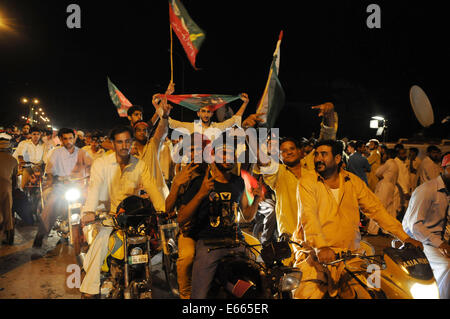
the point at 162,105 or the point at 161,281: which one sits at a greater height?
the point at 162,105

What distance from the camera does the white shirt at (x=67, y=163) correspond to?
6.96m

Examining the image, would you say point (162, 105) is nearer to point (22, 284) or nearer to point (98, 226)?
point (98, 226)

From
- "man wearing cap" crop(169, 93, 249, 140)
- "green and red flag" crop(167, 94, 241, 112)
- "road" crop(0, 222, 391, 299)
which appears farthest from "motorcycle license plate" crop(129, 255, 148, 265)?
"green and red flag" crop(167, 94, 241, 112)

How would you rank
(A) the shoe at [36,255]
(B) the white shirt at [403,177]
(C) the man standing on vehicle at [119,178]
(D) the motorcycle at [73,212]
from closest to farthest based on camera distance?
(C) the man standing on vehicle at [119,178], (D) the motorcycle at [73,212], (A) the shoe at [36,255], (B) the white shirt at [403,177]

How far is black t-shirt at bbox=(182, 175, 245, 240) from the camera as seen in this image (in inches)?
133

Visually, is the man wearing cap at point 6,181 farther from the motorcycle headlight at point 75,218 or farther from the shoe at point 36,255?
the motorcycle headlight at point 75,218

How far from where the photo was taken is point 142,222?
3750mm

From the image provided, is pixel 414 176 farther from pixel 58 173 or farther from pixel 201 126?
pixel 58 173

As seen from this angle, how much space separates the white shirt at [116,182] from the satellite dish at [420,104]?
14.3 metres

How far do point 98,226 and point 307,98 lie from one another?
23211mm

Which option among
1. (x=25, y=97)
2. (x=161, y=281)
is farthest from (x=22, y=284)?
(x=25, y=97)

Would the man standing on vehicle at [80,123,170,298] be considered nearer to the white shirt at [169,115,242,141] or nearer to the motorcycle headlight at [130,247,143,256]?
the motorcycle headlight at [130,247,143,256]

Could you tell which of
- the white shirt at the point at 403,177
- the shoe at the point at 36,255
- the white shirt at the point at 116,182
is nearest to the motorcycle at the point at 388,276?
the white shirt at the point at 116,182

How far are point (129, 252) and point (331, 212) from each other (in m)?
2.18
